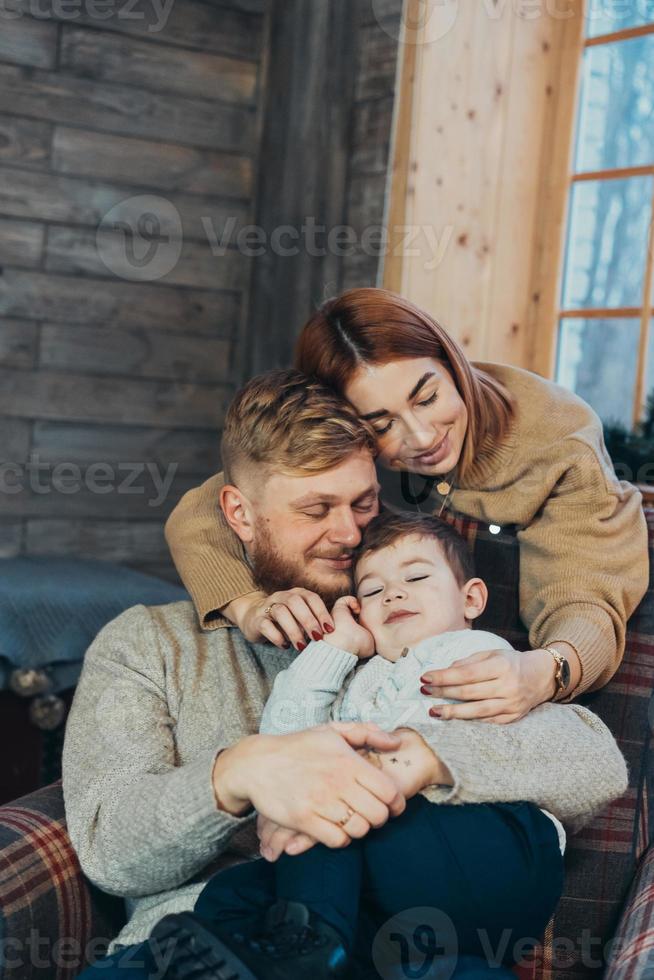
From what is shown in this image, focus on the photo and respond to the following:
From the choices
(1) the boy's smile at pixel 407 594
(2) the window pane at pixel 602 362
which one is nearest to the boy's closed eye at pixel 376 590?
(1) the boy's smile at pixel 407 594

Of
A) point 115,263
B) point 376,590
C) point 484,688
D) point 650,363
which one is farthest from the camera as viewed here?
point 115,263

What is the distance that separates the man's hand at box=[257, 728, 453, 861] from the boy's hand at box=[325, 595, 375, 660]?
0.22 meters

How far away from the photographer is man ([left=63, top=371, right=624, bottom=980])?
1.35 metres

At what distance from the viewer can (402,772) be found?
4.50 feet

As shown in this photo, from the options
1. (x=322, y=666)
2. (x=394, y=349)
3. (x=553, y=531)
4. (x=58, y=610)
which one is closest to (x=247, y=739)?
(x=322, y=666)

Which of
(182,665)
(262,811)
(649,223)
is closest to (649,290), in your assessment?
(649,223)

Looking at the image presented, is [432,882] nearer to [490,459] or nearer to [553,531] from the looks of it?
[553,531]

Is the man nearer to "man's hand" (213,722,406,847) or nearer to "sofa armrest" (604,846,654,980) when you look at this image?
"man's hand" (213,722,406,847)

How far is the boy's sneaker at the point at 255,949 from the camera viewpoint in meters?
1.20

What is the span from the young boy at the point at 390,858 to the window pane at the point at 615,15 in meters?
2.07

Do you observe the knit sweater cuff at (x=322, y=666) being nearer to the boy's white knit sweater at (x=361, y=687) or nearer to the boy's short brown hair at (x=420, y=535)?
the boy's white knit sweater at (x=361, y=687)

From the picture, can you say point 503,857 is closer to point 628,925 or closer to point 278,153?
point 628,925

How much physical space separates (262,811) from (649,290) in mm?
2167

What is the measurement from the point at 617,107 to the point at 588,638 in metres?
2.01
